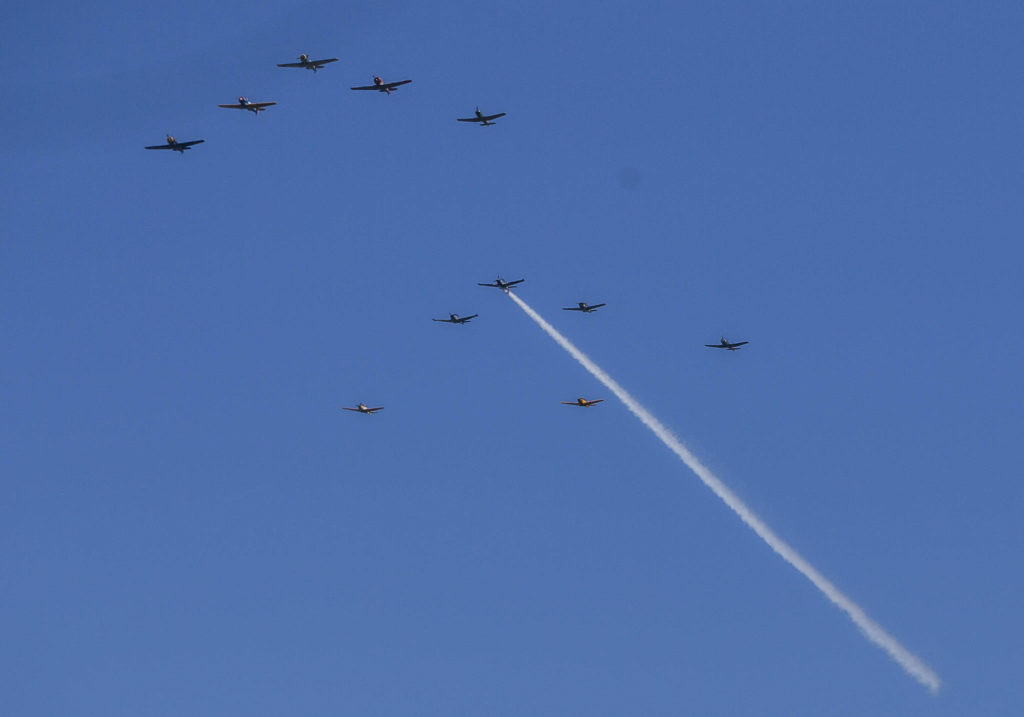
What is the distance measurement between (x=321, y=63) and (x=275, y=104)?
6088mm

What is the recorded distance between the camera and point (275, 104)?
19975 cm

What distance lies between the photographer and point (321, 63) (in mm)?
199875
